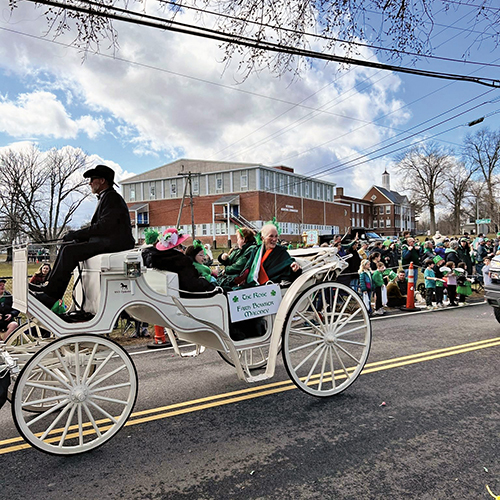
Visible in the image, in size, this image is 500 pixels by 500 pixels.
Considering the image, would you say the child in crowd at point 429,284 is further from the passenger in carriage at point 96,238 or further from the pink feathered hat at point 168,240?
the passenger in carriage at point 96,238

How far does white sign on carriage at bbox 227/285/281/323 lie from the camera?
4.55 m

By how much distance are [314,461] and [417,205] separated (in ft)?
216

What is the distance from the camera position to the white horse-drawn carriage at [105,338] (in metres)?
3.49

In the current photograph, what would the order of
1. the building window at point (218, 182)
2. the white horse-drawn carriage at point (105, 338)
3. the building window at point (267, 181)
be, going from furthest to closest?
1. the building window at point (218, 182)
2. the building window at point (267, 181)
3. the white horse-drawn carriage at point (105, 338)

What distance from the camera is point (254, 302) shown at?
185 inches

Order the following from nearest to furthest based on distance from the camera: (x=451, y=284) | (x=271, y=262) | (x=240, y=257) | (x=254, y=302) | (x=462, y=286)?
(x=254, y=302) → (x=271, y=262) → (x=240, y=257) → (x=451, y=284) → (x=462, y=286)

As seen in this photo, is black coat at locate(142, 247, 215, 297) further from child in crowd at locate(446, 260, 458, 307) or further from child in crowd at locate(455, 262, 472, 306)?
child in crowd at locate(455, 262, 472, 306)

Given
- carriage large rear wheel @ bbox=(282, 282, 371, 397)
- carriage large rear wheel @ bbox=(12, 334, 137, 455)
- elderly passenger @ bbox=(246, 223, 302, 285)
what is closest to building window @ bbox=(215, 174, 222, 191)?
elderly passenger @ bbox=(246, 223, 302, 285)

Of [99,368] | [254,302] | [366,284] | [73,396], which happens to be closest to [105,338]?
[99,368]

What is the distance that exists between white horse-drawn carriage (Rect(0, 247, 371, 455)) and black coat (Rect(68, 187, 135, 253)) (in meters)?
0.22

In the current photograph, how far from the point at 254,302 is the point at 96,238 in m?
1.82

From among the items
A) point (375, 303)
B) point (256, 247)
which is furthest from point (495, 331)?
point (256, 247)

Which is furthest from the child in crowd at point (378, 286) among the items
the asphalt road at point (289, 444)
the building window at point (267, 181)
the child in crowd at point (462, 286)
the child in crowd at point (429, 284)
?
the building window at point (267, 181)

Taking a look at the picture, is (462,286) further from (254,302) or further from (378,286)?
(254,302)
